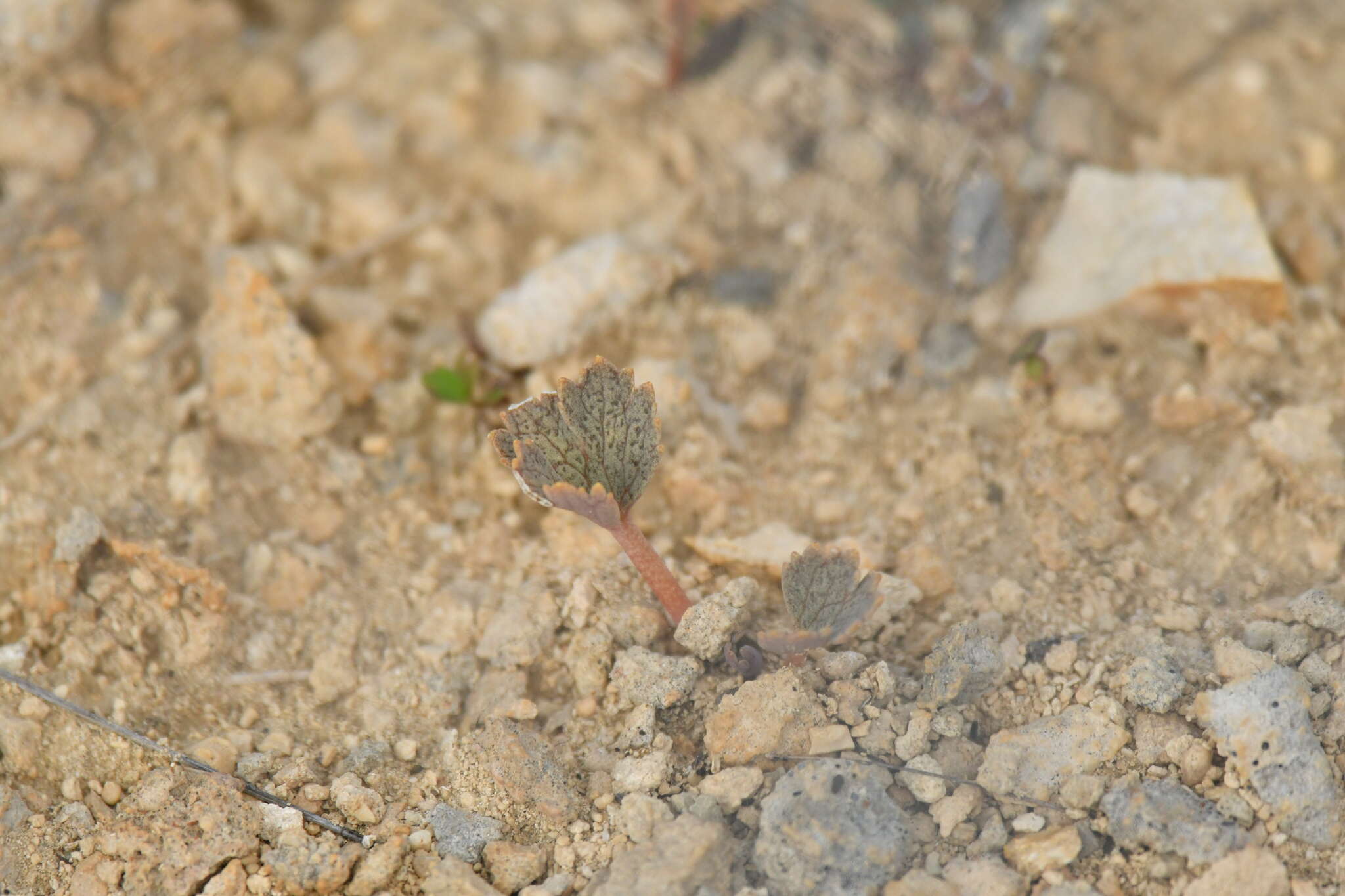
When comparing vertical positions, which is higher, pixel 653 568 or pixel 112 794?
pixel 653 568

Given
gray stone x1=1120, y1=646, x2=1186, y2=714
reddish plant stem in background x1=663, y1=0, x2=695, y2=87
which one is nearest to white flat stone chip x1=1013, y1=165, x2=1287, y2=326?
gray stone x1=1120, y1=646, x2=1186, y2=714

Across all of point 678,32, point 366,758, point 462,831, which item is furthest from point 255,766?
point 678,32

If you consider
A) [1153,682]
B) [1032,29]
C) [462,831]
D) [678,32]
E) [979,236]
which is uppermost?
[678,32]

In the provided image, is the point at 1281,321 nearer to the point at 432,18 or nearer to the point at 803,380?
the point at 803,380

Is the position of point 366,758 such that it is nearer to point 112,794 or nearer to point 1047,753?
point 112,794

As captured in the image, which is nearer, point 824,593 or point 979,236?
point 824,593

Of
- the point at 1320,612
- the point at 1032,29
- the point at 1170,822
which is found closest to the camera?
the point at 1170,822
